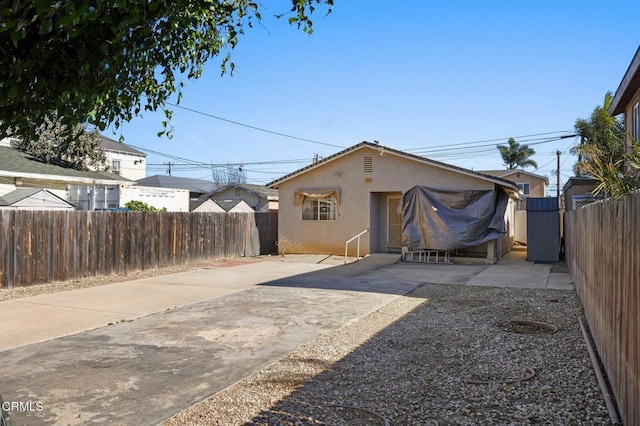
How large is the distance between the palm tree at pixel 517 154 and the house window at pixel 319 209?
109 feet

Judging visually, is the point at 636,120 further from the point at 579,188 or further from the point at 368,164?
the point at 368,164

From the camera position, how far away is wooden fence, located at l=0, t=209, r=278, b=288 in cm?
1125

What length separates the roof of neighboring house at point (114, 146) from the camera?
31.6 meters

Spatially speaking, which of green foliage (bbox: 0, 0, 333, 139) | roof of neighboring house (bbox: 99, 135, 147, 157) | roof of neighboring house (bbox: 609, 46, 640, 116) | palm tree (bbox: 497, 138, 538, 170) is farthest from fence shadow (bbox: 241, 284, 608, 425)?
palm tree (bbox: 497, 138, 538, 170)

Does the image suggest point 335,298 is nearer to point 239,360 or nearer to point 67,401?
point 239,360

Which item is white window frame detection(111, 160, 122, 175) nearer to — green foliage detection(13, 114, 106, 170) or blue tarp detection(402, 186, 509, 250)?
→ green foliage detection(13, 114, 106, 170)

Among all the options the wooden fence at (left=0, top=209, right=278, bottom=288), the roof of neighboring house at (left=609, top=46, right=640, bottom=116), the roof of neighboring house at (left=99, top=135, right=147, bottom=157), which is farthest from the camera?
the roof of neighboring house at (left=99, top=135, right=147, bottom=157)

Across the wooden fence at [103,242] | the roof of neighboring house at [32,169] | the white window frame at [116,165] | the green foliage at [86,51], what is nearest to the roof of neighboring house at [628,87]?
the green foliage at [86,51]

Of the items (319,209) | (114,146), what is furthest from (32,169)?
(114,146)

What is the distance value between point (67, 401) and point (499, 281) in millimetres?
10485

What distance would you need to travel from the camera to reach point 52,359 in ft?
19.4

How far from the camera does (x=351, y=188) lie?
1923cm

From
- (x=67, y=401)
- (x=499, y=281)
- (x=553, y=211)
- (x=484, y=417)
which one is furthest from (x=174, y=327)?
(x=553, y=211)

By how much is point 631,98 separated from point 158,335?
42.0 ft
